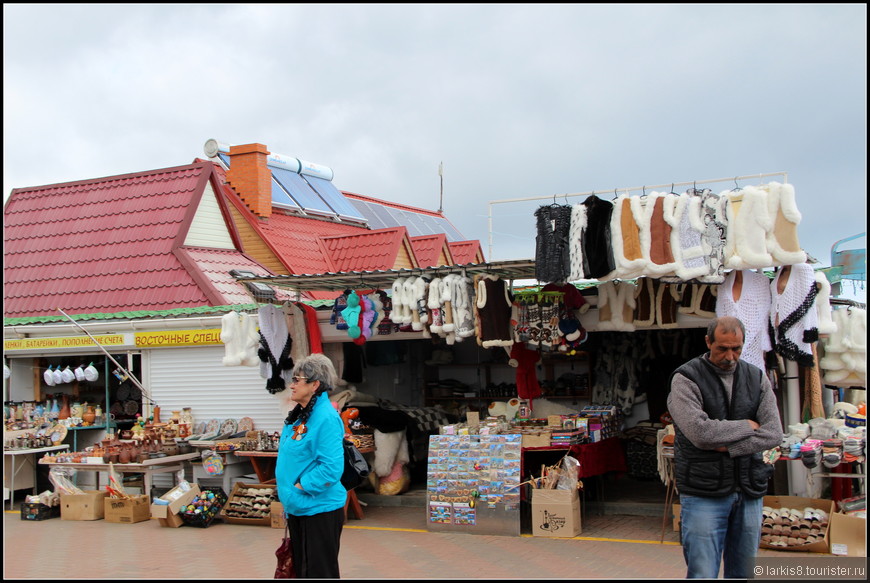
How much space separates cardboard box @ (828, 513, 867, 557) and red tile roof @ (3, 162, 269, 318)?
940 cm

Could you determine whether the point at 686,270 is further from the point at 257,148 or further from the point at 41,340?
the point at 257,148

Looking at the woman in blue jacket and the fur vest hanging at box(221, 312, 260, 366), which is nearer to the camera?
the woman in blue jacket

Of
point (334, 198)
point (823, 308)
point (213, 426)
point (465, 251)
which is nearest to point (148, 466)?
point (213, 426)

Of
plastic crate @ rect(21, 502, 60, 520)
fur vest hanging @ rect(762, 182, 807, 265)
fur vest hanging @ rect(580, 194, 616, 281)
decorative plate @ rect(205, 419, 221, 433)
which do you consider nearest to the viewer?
fur vest hanging @ rect(762, 182, 807, 265)

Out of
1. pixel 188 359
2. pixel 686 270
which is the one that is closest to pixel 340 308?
pixel 188 359

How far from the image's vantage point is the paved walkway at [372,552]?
830 cm

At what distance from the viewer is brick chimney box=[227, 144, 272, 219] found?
1861 cm

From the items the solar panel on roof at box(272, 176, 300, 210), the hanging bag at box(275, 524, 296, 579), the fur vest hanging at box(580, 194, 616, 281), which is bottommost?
the hanging bag at box(275, 524, 296, 579)

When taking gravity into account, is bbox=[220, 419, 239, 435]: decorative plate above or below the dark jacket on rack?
below

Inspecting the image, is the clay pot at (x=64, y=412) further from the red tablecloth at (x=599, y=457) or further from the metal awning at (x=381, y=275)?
the red tablecloth at (x=599, y=457)

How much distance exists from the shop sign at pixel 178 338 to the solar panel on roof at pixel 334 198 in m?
8.76

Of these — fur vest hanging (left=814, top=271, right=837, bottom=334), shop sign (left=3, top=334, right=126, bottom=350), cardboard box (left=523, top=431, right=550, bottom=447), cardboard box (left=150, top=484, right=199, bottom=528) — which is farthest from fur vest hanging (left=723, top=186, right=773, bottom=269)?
shop sign (left=3, top=334, right=126, bottom=350)

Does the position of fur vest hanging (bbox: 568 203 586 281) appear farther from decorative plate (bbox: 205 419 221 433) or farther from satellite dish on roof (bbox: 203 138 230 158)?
satellite dish on roof (bbox: 203 138 230 158)

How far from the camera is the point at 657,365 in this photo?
43.5 feet
